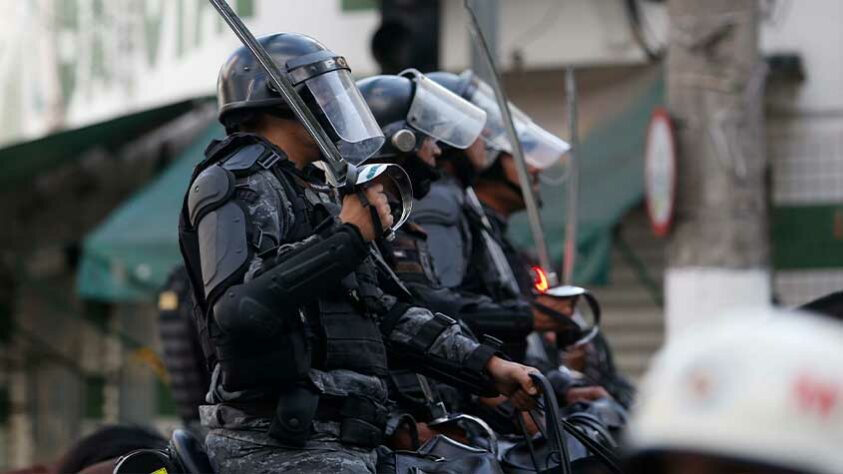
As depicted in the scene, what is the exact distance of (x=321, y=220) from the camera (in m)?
4.07

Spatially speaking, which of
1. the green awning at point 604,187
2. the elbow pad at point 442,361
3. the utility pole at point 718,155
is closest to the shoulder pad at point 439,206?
the elbow pad at point 442,361

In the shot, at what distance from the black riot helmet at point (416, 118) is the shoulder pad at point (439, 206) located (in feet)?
0.62

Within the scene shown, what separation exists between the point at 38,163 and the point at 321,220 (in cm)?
1088

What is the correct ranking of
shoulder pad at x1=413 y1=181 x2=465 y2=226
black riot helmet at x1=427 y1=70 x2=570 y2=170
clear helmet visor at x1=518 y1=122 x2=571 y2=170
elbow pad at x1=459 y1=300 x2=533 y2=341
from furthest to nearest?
clear helmet visor at x1=518 y1=122 x2=571 y2=170 < black riot helmet at x1=427 y1=70 x2=570 y2=170 < shoulder pad at x1=413 y1=181 x2=465 y2=226 < elbow pad at x1=459 y1=300 x2=533 y2=341

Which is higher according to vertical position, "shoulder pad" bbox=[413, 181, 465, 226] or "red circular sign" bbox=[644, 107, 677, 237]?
"shoulder pad" bbox=[413, 181, 465, 226]

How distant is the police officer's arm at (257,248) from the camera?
12.0 ft

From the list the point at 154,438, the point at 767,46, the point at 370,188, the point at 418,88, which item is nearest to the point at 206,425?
the point at 370,188

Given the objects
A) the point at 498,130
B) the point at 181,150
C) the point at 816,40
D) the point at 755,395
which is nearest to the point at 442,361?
the point at 498,130

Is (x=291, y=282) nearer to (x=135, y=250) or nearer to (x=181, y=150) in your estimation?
(x=135, y=250)

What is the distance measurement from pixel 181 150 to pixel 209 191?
1127cm

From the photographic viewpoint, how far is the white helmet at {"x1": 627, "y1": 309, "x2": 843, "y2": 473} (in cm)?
183

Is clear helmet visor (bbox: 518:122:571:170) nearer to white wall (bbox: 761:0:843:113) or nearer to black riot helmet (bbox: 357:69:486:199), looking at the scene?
black riot helmet (bbox: 357:69:486:199)

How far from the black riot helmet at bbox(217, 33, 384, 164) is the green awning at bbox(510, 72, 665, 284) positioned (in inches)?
284

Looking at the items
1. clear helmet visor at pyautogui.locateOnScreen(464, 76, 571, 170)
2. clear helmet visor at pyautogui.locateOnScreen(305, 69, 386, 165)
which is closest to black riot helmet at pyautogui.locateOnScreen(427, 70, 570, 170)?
clear helmet visor at pyautogui.locateOnScreen(464, 76, 571, 170)
